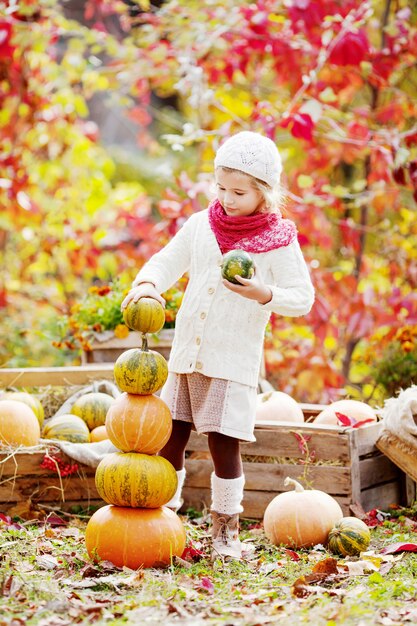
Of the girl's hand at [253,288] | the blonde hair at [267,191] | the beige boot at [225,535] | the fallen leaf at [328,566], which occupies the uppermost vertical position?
the blonde hair at [267,191]

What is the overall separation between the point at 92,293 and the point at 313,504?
7.40 feet

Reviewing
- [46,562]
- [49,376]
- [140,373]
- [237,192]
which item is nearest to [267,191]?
[237,192]

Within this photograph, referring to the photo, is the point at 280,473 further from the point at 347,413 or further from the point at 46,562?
the point at 46,562

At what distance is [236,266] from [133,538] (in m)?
1.10

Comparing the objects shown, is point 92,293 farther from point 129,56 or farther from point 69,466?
point 129,56

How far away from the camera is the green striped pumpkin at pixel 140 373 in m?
3.34

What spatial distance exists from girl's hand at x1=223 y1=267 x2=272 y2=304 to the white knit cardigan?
0.48 ft

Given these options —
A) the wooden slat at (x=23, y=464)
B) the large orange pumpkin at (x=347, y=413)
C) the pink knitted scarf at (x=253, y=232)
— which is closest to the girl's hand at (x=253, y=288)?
the pink knitted scarf at (x=253, y=232)

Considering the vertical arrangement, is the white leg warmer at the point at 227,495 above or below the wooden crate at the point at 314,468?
above

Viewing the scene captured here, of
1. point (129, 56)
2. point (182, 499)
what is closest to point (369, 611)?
point (182, 499)

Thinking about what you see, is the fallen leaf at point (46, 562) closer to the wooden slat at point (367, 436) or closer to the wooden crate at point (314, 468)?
the wooden crate at point (314, 468)

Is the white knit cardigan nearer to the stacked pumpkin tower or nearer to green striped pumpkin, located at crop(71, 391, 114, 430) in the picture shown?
the stacked pumpkin tower

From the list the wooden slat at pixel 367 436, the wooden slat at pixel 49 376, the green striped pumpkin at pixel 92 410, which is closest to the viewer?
the wooden slat at pixel 367 436

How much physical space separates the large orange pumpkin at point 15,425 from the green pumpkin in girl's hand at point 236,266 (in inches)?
55.4
